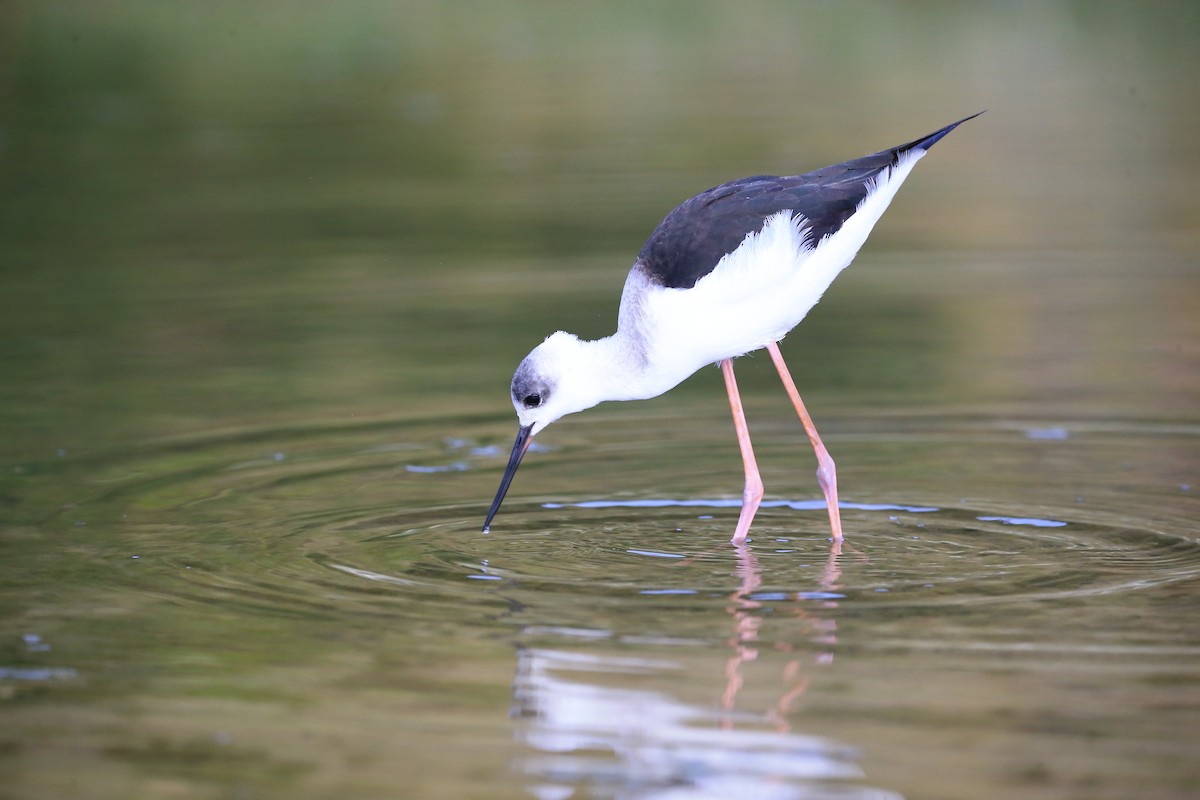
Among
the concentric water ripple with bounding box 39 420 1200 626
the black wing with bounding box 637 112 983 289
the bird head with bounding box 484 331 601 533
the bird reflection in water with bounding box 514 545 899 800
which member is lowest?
the bird reflection in water with bounding box 514 545 899 800

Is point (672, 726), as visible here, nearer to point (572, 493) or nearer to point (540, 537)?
point (540, 537)

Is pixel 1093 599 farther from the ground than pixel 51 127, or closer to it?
closer to it

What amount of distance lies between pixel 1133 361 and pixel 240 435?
180 inches

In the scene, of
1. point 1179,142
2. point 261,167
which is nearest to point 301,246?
point 261,167

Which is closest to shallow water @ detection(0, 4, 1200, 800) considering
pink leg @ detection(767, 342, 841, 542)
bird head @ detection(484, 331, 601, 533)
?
pink leg @ detection(767, 342, 841, 542)

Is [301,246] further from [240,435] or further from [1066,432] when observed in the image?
[1066,432]

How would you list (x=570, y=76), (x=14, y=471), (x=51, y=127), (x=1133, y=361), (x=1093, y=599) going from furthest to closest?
(x=570, y=76) < (x=51, y=127) < (x=1133, y=361) < (x=14, y=471) < (x=1093, y=599)

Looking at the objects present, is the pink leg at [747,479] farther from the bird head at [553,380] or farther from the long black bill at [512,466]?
the long black bill at [512,466]

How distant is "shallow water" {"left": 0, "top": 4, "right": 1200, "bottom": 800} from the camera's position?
498 cm

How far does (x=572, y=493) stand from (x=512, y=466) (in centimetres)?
45

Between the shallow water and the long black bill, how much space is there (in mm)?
105

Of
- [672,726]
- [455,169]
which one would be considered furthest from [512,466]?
[455,169]

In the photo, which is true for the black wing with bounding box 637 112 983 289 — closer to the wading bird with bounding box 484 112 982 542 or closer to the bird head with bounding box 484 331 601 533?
the wading bird with bounding box 484 112 982 542

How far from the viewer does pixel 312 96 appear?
2328cm
